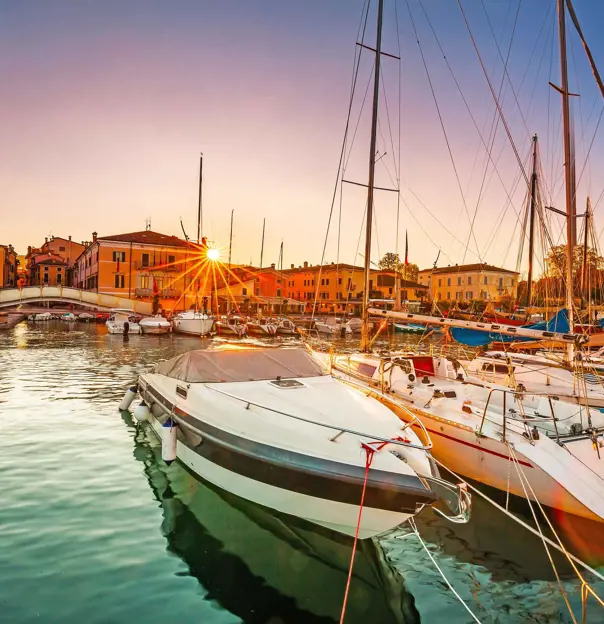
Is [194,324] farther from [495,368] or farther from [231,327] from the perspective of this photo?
[495,368]

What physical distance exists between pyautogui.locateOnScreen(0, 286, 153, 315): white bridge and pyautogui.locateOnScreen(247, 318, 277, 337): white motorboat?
Result: 57.9 feet

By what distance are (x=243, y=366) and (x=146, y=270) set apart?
62.7 metres

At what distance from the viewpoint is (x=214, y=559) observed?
575cm

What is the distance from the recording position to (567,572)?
5926mm

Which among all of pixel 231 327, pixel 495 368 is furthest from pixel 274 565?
pixel 231 327

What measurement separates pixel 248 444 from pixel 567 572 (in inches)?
Answer: 181

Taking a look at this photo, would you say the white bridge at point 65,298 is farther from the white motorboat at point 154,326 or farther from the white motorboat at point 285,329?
the white motorboat at point 285,329

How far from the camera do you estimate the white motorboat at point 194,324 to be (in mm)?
41469

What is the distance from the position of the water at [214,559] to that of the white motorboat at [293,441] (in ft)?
1.92

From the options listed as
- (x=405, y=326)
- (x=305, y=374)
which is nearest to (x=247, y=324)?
(x=405, y=326)

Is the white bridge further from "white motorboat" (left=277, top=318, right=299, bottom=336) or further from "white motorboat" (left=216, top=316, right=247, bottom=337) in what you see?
"white motorboat" (left=277, top=318, right=299, bottom=336)

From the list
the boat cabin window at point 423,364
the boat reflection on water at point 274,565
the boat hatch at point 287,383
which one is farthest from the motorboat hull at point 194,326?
the boat reflection on water at point 274,565

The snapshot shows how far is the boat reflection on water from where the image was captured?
4.92 m

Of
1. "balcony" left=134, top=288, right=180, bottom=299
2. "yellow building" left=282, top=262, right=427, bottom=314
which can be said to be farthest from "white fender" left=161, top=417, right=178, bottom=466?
"yellow building" left=282, top=262, right=427, bottom=314
